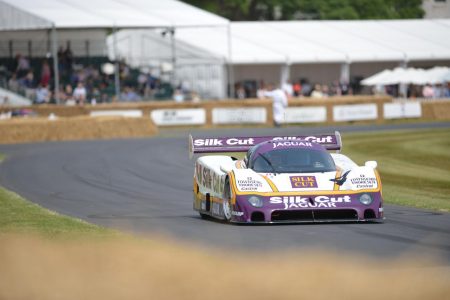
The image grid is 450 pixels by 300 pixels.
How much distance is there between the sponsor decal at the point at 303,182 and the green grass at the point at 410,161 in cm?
328

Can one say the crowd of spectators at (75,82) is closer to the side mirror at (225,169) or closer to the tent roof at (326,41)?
the tent roof at (326,41)

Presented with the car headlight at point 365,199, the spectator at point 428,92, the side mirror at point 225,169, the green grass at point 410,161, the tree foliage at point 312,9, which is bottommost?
the green grass at point 410,161

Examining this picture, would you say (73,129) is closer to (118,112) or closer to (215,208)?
(118,112)

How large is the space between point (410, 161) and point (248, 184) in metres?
15.0

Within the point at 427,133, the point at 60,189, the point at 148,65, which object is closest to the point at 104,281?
the point at 60,189

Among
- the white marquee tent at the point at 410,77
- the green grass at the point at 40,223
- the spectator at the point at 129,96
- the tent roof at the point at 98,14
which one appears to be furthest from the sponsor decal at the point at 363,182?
the white marquee tent at the point at 410,77

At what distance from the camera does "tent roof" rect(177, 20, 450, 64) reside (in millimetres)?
55406

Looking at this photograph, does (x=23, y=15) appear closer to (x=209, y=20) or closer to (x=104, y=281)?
(x=209, y=20)

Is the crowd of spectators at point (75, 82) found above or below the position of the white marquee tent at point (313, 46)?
below

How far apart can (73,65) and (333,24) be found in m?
17.3

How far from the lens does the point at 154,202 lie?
1933 cm

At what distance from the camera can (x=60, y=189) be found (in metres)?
22.5

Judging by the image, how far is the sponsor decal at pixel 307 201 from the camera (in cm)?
1450

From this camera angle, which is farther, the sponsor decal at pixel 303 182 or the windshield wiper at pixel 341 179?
the windshield wiper at pixel 341 179
